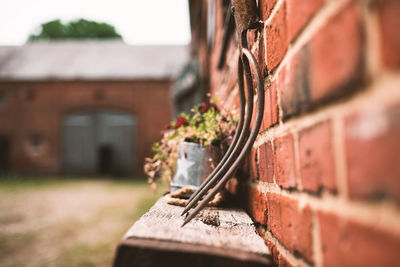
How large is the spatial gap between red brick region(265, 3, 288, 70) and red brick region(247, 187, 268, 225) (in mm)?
380

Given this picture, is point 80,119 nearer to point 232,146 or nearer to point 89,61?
A: point 89,61

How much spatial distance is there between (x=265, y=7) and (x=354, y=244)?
629 millimetres

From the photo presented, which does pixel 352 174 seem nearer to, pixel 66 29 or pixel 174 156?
pixel 174 156

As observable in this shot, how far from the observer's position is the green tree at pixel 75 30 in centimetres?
2530

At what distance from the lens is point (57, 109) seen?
549 inches

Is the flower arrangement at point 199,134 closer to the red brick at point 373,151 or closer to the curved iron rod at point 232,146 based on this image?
the curved iron rod at point 232,146

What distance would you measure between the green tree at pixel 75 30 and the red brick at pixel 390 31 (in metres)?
28.2

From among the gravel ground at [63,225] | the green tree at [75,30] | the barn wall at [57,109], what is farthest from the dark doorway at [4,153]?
the green tree at [75,30]

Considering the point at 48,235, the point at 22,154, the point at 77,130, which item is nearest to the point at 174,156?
the point at 48,235

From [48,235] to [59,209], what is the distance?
2.14 metres

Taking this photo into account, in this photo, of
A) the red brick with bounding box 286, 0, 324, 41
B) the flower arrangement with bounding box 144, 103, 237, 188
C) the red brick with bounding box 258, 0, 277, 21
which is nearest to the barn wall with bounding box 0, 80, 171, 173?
the flower arrangement with bounding box 144, 103, 237, 188

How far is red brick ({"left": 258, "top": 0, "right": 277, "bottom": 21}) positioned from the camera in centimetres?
69

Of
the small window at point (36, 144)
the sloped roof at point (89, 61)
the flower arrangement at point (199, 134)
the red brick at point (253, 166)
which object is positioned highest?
the sloped roof at point (89, 61)

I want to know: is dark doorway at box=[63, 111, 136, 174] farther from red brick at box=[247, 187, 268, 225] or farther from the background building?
red brick at box=[247, 187, 268, 225]
